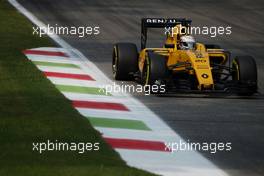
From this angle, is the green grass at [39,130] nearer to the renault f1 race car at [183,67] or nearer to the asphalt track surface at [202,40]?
the asphalt track surface at [202,40]

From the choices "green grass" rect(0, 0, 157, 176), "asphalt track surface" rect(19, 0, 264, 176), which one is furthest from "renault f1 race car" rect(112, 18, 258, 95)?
"green grass" rect(0, 0, 157, 176)

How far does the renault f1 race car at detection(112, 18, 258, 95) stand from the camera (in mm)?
20234

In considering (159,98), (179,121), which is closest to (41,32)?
(159,98)

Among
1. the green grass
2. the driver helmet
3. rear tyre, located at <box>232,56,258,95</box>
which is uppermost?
the driver helmet

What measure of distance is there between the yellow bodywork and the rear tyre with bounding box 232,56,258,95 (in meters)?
0.60

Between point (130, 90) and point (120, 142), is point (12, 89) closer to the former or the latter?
point (130, 90)

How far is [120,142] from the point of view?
15.6 metres

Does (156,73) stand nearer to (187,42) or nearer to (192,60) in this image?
(192,60)

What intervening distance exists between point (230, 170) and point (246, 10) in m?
25.6

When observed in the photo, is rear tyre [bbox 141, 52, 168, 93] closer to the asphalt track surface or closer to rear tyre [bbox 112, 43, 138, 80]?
→ the asphalt track surface

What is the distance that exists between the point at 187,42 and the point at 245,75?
1.54 meters

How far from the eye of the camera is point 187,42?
2145 cm

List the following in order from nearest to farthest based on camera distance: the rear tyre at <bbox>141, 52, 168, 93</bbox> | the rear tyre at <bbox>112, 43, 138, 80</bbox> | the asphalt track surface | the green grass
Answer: the green grass
the asphalt track surface
the rear tyre at <bbox>141, 52, 168, 93</bbox>
the rear tyre at <bbox>112, 43, 138, 80</bbox>

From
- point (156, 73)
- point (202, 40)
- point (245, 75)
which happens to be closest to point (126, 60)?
point (156, 73)
